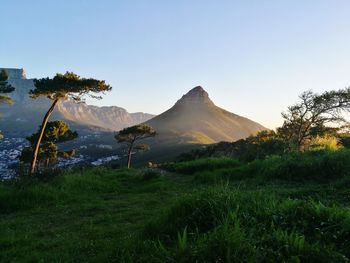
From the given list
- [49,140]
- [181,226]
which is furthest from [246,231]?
[49,140]

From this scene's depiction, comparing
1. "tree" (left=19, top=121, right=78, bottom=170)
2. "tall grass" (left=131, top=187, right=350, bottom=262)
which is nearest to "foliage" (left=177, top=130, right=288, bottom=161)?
"tall grass" (left=131, top=187, right=350, bottom=262)

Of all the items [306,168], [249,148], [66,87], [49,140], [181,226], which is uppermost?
[66,87]

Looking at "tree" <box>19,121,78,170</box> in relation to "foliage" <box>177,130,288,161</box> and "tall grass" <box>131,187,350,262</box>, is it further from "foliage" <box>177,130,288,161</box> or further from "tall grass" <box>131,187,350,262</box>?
"tall grass" <box>131,187,350,262</box>

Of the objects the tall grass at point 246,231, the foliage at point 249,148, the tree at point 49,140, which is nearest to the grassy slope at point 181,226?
the tall grass at point 246,231

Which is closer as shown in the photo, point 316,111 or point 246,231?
point 246,231

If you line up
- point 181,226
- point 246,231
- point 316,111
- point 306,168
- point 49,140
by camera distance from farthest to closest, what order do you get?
point 49,140
point 316,111
point 306,168
point 181,226
point 246,231

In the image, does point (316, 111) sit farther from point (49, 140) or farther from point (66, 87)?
point (49, 140)

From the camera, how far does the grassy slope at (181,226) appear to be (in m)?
4.97

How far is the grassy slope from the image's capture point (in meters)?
4.97

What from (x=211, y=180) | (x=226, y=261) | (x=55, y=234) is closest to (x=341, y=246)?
(x=226, y=261)

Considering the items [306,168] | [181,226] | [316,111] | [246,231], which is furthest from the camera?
[316,111]

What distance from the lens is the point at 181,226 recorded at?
21.5ft

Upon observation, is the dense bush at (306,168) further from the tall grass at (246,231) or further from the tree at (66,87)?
the tree at (66,87)

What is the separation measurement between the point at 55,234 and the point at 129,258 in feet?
11.2
